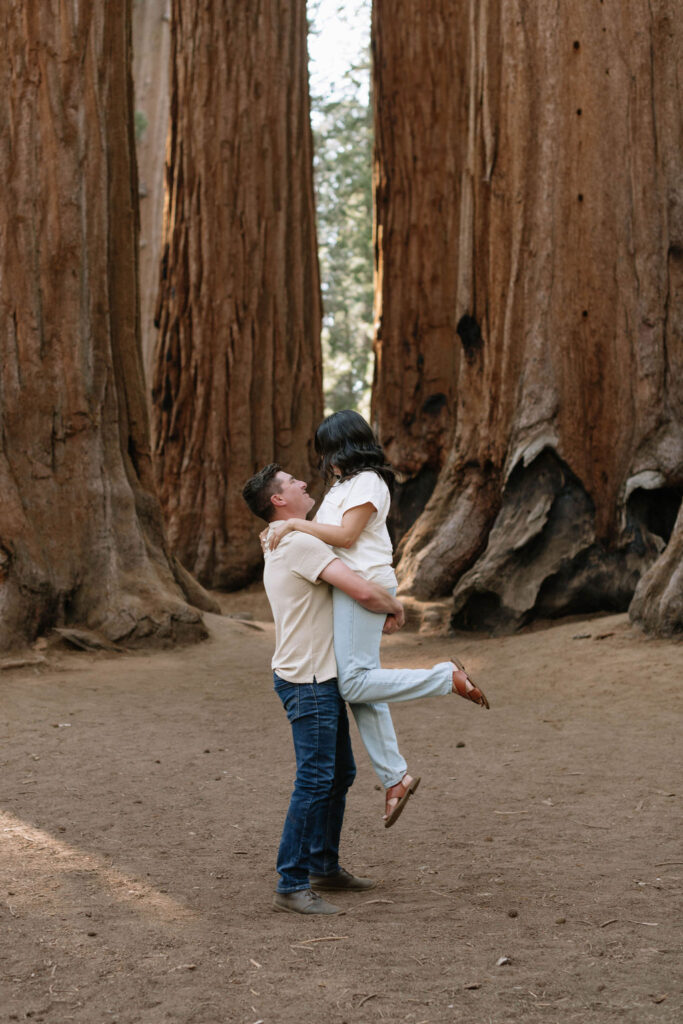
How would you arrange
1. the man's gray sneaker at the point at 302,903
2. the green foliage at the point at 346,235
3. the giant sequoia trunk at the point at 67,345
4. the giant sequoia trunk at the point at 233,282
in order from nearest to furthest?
the man's gray sneaker at the point at 302,903
the giant sequoia trunk at the point at 67,345
the giant sequoia trunk at the point at 233,282
the green foliage at the point at 346,235

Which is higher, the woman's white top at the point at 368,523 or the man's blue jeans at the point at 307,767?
the woman's white top at the point at 368,523

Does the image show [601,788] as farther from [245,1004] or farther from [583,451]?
[583,451]

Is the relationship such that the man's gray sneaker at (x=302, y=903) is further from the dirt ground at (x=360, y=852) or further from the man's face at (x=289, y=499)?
the man's face at (x=289, y=499)

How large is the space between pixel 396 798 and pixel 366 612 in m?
0.58

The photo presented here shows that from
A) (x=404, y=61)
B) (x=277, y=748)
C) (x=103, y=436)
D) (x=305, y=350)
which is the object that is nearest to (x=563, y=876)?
(x=277, y=748)

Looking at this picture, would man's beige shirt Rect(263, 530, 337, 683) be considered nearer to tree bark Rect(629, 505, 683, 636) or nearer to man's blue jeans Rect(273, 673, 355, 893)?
man's blue jeans Rect(273, 673, 355, 893)

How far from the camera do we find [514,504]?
8461mm

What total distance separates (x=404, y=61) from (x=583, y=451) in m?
6.57

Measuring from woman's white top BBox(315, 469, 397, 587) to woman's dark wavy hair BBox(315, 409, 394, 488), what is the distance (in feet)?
0.14

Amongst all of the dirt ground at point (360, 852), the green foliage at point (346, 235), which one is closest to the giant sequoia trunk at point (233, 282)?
the dirt ground at point (360, 852)

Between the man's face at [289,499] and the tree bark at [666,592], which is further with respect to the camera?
the tree bark at [666,592]

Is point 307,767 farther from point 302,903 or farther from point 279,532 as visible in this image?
point 279,532

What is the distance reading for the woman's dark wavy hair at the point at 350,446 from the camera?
378 centimetres

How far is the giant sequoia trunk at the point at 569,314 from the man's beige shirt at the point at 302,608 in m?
4.65
